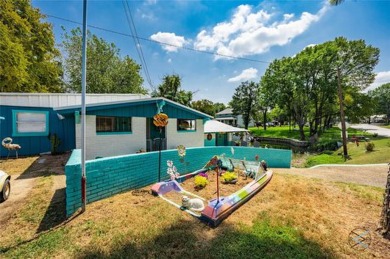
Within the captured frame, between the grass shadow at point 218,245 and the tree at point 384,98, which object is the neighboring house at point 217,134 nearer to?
the grass shadow at point 218,245

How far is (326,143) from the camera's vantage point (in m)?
23.1

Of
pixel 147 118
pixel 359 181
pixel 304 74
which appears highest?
pixel 304 74

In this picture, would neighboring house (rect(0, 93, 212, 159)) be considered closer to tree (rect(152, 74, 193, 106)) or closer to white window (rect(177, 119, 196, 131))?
white window (rect(177, 119, 196, 131))

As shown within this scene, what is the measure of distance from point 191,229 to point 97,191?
2.79m

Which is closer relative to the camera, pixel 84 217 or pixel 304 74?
pixel 84 217

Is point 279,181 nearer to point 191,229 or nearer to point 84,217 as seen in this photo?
point 191,229

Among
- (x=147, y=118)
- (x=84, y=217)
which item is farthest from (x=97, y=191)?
(x=147, y=118)

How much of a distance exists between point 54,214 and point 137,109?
265 inches

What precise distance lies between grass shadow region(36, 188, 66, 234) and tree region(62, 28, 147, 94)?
923 inches

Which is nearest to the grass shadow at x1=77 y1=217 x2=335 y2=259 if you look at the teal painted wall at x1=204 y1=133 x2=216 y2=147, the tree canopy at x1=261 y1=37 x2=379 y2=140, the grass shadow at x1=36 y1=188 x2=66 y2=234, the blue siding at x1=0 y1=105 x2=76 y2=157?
the grass shadow at x1=36 y1=188 x2=66 y2=234

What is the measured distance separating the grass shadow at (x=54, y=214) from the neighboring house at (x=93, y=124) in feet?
13.4

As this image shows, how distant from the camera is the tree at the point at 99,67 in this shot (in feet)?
80.3

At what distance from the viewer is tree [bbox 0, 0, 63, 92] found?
10.9 metres

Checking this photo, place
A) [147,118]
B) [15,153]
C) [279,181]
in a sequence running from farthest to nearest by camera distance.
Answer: [147,118]
[15,153]
[279,181]
